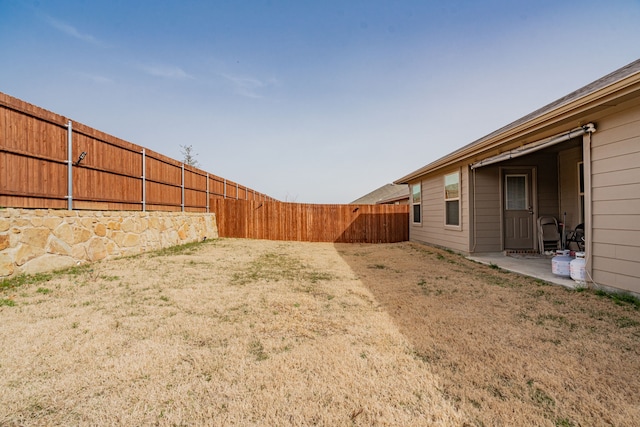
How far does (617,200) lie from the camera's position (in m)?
3.33

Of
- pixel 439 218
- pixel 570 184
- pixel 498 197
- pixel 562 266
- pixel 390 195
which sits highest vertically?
pixel 390 195

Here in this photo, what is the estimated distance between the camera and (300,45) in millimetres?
8914

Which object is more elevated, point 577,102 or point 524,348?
point 577,102

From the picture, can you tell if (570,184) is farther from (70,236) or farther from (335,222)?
(70,236)

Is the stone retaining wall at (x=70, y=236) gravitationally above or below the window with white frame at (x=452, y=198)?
below

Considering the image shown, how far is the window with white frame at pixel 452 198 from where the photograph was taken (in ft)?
23.0

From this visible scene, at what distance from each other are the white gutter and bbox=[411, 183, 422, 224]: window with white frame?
3.24 m

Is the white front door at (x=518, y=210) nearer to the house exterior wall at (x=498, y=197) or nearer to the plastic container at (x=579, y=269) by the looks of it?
the house exterior wall at (x=498, y=197)

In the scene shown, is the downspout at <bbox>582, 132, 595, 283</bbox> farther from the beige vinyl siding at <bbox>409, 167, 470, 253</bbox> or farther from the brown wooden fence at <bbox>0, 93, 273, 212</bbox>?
the brown wooden fence at <bbox>0, 93, 273, 212</bbox>

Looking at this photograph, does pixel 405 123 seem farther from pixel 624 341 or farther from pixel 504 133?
pixel 624 341

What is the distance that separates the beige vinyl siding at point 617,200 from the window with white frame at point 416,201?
232 inches

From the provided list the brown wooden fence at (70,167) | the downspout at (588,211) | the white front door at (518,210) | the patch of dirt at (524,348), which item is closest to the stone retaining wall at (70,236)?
the brown wooden fence at (70,167)

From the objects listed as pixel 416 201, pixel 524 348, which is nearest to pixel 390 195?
pixel 416 201

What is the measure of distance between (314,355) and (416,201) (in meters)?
8.81
